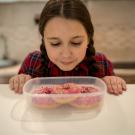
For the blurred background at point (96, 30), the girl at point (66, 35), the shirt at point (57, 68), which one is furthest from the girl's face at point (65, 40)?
the blurred background at point (96, 30)

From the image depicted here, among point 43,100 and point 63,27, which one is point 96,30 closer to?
point 63,27

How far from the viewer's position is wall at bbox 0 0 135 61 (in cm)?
213

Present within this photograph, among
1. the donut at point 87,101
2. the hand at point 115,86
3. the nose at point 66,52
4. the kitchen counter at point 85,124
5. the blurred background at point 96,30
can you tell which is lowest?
the blurred background at point 96,30

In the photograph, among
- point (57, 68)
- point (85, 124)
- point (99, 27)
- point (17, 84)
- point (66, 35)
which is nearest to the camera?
point (85, 124)

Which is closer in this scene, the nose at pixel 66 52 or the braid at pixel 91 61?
the nose at pixel 66 52

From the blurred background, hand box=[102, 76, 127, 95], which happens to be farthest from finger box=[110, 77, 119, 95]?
the blurred background

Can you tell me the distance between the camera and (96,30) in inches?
88.1

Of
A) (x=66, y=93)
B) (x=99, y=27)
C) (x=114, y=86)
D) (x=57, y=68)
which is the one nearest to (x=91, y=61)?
(x=57, y=68)

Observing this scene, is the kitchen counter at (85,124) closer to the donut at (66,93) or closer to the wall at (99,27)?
the donut at (66,93)

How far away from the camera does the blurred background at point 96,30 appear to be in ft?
6.97

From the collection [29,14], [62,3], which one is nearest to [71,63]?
[62,3]

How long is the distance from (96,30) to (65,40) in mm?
1461

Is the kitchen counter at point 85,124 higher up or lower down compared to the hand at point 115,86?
higher up

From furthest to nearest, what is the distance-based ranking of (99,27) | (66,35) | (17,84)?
(99,27), (17,84), (66,35)
